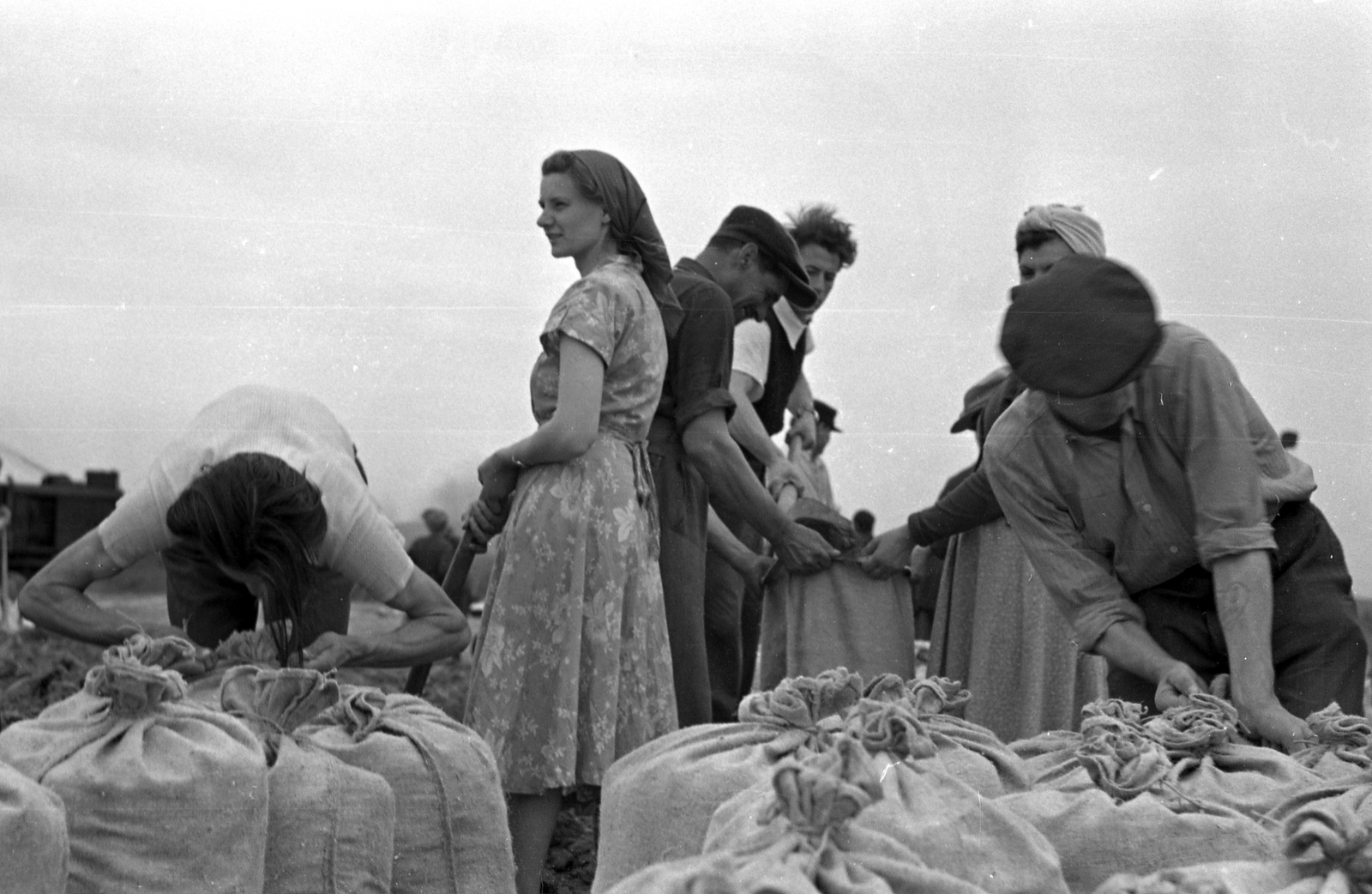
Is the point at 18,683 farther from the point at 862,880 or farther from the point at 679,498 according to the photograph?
the point at 862,880

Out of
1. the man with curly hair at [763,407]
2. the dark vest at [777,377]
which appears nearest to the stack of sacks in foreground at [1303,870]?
the man with curly hair at [763,407]

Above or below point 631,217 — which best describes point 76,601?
below

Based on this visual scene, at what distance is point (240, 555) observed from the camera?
357 cm

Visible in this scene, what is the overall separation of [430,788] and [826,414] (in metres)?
4.02

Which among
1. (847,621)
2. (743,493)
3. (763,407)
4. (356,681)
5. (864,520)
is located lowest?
(356,681)

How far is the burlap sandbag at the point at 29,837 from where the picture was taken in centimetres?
215

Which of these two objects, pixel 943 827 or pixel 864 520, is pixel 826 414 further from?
pixel 943 827

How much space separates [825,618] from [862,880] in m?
2.76

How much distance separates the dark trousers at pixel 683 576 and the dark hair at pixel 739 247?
0.98 metres

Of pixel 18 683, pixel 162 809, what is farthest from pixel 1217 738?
pixel 18 683

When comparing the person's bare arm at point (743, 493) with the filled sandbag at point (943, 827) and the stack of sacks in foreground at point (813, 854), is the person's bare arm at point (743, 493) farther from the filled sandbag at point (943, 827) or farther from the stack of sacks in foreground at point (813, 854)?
the stack of sacks in foreground at point (813, 854)

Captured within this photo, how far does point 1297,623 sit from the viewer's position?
340cm

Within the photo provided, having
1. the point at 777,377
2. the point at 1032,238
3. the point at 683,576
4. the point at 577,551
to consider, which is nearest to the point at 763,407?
the point at 777,377

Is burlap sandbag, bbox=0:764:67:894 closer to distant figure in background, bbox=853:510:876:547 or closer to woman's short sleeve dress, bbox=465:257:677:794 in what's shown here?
woman's short sleeve dress, bbox=465:257:677:794
